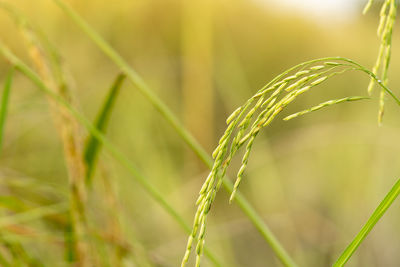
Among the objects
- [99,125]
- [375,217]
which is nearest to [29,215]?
[99,125]

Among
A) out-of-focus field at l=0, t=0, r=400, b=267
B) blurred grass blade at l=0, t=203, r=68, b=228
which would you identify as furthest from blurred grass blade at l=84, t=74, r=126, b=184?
out-of-focus field at l=0, t=0, r=400, b=267

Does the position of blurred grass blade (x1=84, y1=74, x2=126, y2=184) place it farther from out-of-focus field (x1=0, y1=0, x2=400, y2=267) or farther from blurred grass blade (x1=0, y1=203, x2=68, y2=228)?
out-of-focus field (x1=0, y1=0, x2=400, y2=267)

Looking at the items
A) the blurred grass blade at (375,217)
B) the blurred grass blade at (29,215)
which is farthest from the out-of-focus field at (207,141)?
the blurred grass blade at (375,217)

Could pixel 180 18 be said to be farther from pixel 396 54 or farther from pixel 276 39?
pixel 396 54

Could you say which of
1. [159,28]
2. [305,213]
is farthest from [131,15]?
[305,213]

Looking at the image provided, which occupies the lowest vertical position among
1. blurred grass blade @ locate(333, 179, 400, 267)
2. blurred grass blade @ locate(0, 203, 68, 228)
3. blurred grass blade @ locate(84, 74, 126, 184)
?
blurred grass blade @ locate(333, 179, 400, 267)
